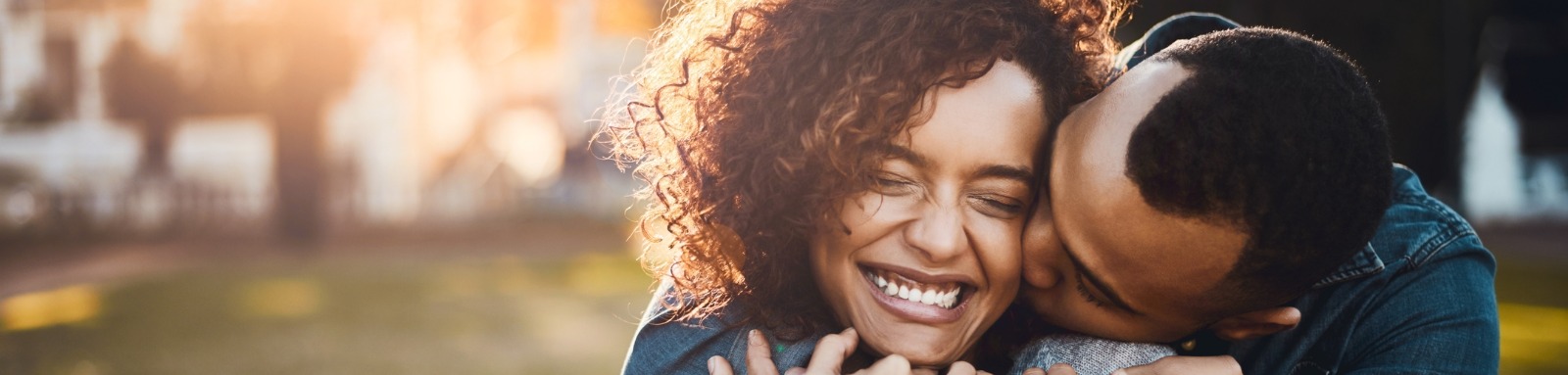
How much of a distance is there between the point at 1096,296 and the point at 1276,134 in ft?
1.70

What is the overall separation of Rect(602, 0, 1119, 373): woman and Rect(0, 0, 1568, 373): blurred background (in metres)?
1.17

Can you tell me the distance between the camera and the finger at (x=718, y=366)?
267cm

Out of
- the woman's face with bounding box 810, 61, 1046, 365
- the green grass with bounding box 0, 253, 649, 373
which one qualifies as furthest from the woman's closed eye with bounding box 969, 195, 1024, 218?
the green grass with bounding box 0, 253, 649, 373

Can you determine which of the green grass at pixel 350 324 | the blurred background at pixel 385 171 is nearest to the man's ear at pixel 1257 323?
the blurred background at pixel 385 171

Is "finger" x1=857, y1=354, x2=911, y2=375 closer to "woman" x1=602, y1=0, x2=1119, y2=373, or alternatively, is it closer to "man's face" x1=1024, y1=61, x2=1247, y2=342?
"woman" x1=602, y1=0, x2=1119, y2=373

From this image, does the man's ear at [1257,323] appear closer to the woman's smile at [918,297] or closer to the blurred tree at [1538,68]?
the woman's smile at [918,297]

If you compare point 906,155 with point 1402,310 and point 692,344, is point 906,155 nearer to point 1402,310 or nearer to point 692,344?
A: point 692,344

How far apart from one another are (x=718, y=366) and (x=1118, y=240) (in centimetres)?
93

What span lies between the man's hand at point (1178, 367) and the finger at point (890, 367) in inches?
9.5

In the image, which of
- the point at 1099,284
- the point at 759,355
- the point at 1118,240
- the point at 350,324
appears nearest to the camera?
the point at 1118,240

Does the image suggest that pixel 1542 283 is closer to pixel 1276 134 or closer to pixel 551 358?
pixel 551 358

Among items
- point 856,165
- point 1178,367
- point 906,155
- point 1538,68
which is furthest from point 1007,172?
point 1538,68

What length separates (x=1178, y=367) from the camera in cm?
242

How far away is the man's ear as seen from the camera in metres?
2.45
